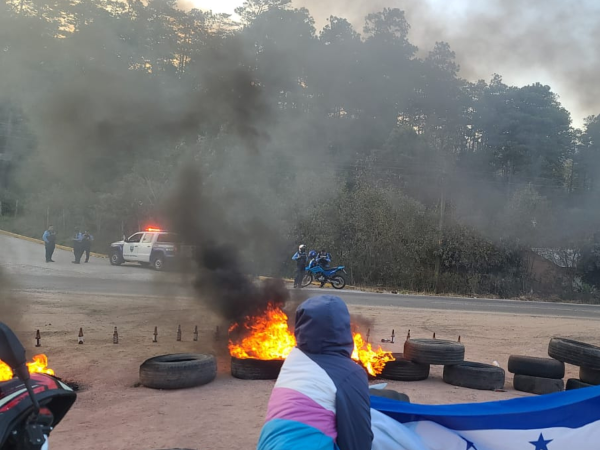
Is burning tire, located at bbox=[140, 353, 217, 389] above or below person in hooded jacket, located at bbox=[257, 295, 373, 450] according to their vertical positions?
below

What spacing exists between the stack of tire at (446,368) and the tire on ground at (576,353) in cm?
81

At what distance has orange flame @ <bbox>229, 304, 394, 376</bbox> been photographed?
7496 millimetres

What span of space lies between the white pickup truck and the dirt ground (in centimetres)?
726

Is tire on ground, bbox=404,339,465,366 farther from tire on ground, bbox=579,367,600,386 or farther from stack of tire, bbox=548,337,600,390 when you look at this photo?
tire on ground, bbox=579,367,600,386

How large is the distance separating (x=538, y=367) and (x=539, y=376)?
0.43ft

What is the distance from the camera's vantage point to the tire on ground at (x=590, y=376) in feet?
22.7

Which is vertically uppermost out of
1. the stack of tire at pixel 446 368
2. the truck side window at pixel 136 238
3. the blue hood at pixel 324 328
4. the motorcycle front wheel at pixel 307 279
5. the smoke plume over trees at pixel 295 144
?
the smoke plume over trees at pixel 295 144

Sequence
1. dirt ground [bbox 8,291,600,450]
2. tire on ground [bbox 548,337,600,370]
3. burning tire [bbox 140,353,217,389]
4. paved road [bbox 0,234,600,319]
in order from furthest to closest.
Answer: paved road [bbox 0,234,600,319] < tire on ground [bbox 548,337,600,370] < burning tire [bbox 140,353,217,389] < dirt ground [bbox 8,291,600,450]

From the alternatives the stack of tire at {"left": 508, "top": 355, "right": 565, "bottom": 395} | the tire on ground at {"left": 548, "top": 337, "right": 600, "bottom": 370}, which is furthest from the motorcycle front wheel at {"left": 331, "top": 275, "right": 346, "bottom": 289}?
the tire on ground at {"left": 548, "top": 337, "right": 600, "bottom": 370}

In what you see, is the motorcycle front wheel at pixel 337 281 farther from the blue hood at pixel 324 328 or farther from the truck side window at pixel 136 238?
the blue hood at pixel 324 328

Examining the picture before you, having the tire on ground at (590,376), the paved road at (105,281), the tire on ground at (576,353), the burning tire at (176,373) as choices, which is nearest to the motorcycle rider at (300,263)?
the paved road at (105,281)

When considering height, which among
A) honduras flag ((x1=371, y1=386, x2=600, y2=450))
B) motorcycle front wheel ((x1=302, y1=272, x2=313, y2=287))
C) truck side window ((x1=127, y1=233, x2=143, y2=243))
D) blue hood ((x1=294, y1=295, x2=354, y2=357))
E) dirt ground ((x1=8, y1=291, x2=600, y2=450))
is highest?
truck side window ((x1=127, y1=233, x2=143, y2=243))

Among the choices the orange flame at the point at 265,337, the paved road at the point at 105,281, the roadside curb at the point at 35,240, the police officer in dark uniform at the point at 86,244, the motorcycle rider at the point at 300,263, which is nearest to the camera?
the orange flame at the point at 265,337

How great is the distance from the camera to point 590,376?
6980 mm
